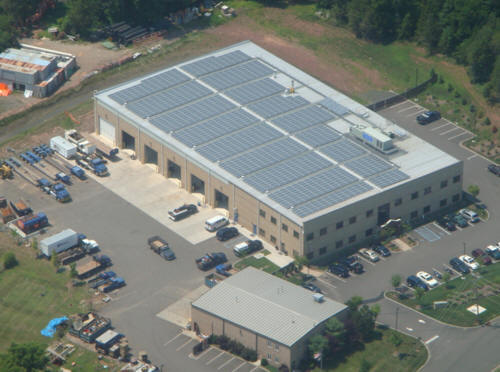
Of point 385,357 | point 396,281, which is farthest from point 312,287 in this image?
point 385,357

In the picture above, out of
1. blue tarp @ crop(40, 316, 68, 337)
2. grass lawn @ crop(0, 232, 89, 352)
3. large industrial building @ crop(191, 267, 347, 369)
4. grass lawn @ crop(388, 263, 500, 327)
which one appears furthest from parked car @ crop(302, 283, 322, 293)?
blue tarp @ crop(40, 316, 68, 337)

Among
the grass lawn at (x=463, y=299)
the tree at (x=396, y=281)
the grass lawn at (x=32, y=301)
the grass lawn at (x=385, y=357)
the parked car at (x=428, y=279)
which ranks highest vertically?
the tree at (x=396, y=281)

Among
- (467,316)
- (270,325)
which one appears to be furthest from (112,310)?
(467,316)

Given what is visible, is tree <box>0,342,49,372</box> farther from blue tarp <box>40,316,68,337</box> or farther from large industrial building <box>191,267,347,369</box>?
large industrial building <box>191,267,347,369</box>

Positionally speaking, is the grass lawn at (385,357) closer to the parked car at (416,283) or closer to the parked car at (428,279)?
the parked car at (416,283)

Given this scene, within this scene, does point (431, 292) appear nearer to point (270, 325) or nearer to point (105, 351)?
point (270, 325)

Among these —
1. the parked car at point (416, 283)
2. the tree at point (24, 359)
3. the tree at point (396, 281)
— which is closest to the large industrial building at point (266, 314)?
the tree at point (396, 281)
